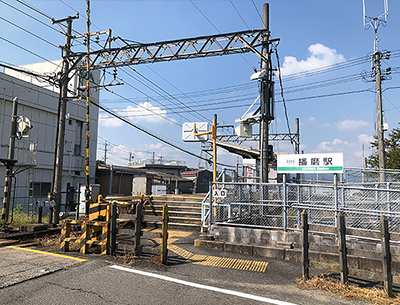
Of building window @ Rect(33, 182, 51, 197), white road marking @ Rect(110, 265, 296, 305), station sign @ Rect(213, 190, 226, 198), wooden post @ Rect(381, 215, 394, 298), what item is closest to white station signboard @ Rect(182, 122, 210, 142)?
station sign @ Rect(213, 190, 226, 198)

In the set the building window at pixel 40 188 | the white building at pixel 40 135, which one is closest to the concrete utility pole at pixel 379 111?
the white building at pixel 40 135

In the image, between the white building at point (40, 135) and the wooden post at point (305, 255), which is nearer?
the wooden post at point (305, 255)

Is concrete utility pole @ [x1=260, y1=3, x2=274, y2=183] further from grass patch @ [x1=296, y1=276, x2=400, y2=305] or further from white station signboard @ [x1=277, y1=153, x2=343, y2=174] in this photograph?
grass patch @ [x1=296, y1=276, x2=400, y2=305]

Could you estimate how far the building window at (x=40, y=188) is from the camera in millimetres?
21561

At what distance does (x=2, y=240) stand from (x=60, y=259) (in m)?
3.22

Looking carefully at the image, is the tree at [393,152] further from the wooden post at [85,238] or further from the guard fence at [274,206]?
the wooden post at [85,238]

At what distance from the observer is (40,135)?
21.9 metres

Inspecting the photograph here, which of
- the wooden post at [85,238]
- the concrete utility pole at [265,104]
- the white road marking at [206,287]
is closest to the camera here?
the white road marking at [206,287]

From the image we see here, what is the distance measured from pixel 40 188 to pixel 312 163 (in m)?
20.7

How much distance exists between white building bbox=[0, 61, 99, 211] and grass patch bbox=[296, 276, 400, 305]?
1386 centimetres

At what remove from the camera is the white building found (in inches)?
752

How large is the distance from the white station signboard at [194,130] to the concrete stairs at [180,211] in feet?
10.1

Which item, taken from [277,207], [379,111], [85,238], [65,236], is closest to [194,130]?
A: [277,207]

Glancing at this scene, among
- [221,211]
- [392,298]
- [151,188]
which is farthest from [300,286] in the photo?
[151,188]
